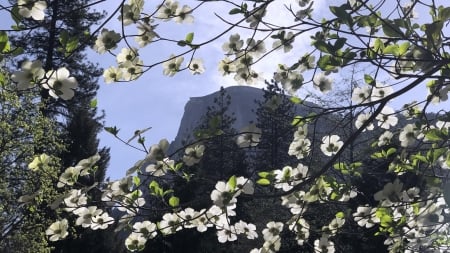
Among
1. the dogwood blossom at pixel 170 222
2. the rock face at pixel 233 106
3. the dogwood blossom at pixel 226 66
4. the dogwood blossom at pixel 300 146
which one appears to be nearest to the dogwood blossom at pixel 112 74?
the dogwood blossom at pixel 226 66

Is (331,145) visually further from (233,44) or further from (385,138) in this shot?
(233,44)

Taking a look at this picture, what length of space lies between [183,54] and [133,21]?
0.27m

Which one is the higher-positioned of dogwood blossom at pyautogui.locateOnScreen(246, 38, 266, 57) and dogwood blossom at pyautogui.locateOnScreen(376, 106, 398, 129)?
dogwood blossom at pyautogui.locateOnScreen(246, 38, 266, 57)

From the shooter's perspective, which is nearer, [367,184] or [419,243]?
[419,243]

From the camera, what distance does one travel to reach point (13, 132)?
13.4 m

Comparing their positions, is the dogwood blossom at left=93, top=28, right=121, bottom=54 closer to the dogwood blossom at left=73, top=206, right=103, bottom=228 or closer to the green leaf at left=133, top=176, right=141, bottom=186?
the green leaf at left=133, top=176, right=141, bottom=186

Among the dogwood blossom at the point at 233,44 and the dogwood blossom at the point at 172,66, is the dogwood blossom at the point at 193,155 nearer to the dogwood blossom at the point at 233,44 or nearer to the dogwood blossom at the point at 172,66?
the dogwood blossom at the point at 172,66

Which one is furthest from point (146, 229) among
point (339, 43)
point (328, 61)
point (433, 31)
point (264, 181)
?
point (433, 31)

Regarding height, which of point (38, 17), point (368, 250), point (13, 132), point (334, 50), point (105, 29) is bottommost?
point (334, 50)

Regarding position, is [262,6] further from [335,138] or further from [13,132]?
[13,132]

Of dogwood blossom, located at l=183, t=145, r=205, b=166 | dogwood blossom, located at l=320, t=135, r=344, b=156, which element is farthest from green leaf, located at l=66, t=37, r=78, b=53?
dogwood blossom, located at l=320, t=135, r=344, b=156

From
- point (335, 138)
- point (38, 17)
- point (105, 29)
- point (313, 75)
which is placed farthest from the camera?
point (335, 138)

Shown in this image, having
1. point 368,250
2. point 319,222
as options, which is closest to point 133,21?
point 368,250

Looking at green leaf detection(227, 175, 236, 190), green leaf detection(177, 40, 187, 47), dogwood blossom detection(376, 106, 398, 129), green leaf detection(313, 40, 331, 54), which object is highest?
green leaf detection(177, 40, 187, 47)
